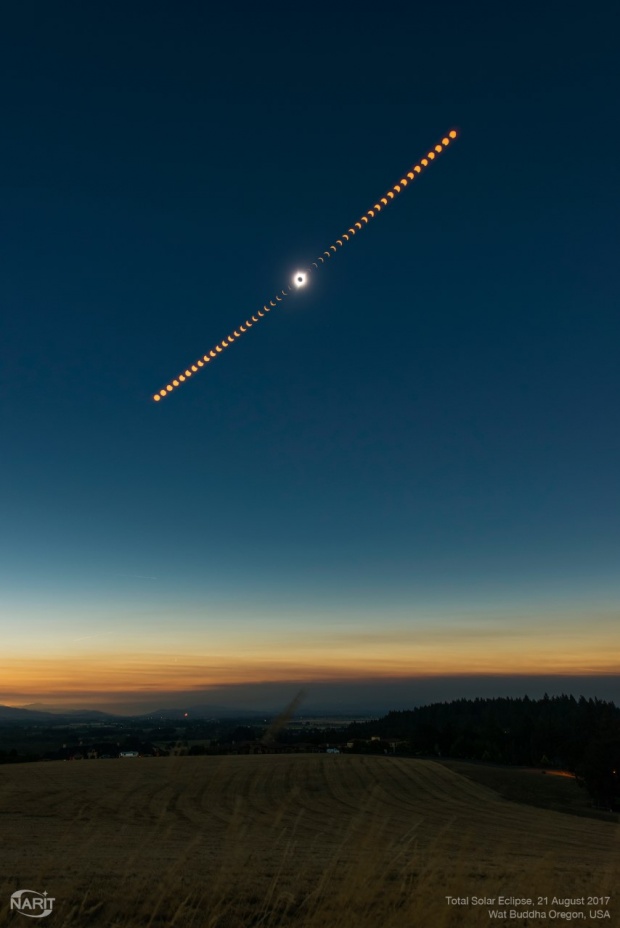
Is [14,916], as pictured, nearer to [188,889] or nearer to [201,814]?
[188,889]

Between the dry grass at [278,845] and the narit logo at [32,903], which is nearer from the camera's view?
the dry grass at [278,845]

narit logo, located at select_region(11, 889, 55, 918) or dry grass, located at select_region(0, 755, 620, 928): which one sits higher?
narit logo, located at select_region(11, 889, 55, 918)

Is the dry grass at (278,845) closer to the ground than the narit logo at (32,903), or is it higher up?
closer to the ground

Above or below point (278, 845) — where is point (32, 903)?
above

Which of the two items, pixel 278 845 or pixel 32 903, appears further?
pixel 278 845

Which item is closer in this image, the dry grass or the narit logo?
the dry grass
